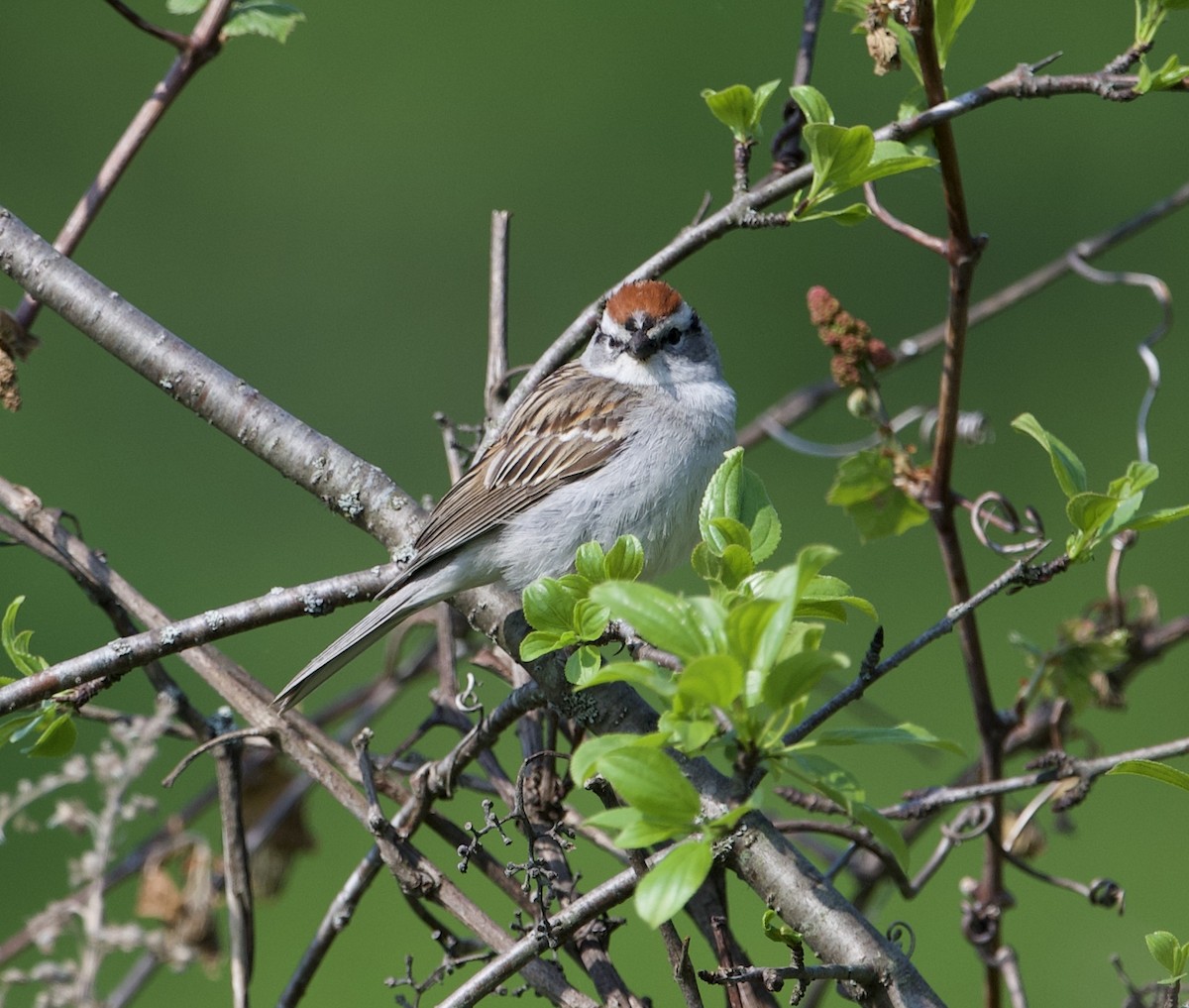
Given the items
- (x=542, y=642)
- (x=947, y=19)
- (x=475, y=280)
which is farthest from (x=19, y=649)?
(x=475, y=280)

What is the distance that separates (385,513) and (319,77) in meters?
4.63

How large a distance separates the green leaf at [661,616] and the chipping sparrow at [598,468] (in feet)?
2.98

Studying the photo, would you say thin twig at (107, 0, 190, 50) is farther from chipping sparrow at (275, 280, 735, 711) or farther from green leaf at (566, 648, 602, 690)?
green leaf at (566, 648, 602, 690)

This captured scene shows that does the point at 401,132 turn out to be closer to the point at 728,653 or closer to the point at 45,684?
the point at 45,684

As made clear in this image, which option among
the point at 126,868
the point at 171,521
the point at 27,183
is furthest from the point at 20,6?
the point at 126,868

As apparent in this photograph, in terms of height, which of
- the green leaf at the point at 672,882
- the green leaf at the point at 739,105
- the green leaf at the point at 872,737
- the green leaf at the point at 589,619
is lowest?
the green leaf at the point at 672,882

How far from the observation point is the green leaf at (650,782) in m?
0.86

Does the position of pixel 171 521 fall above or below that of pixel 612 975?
above

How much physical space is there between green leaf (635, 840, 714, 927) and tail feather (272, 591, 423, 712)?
0.79m

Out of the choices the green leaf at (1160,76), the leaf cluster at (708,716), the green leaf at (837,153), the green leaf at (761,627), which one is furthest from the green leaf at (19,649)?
the green leaf at (1160,76)

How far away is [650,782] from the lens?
2.85 feet

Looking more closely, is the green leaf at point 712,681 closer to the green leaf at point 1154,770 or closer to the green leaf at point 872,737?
the green leaf at point 872,737

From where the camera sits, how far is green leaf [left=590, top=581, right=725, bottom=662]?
0.87 metres

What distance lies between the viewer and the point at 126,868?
169 cm
